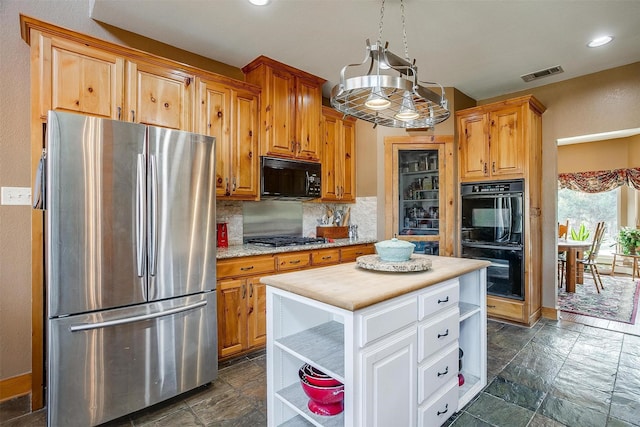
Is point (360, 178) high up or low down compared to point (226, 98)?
down

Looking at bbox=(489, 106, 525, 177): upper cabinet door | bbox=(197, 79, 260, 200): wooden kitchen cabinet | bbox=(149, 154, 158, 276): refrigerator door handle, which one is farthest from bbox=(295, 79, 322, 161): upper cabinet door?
bbox=(489, 106, 525, 177): upper cabinet door

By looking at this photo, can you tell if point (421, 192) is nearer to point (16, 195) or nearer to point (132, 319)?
point (132, 319)

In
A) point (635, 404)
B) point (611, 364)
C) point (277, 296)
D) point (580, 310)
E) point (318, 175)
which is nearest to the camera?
point (277, 296)

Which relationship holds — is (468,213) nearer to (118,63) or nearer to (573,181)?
(118,63)

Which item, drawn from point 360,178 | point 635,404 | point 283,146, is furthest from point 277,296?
point 360,178

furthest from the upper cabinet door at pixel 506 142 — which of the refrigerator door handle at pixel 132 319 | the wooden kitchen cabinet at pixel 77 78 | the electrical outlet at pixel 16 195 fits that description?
the electrical outlet at pixel 16 195

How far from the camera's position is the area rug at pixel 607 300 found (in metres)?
3.71

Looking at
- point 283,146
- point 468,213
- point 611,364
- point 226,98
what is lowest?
point 611,364

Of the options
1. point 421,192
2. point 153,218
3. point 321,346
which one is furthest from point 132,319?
point 421,192

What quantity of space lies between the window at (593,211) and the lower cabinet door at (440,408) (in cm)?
638

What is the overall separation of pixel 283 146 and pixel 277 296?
193 cm

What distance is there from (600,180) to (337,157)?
17.7ft

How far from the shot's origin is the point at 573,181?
6246mm

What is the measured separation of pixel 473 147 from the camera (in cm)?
371
